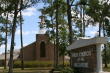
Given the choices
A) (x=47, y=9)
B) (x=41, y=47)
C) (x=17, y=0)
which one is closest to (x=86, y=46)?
(x=17, y=0)

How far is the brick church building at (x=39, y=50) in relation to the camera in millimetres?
95875

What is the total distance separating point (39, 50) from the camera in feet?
315

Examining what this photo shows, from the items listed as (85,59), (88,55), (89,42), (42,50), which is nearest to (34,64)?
(42,50)

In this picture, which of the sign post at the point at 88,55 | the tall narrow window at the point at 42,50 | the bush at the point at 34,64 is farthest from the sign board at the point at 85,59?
the tall narrow window at the point at 42,50

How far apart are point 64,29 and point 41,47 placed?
33917 mm

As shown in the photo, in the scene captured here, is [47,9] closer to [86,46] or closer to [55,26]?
[55,26]

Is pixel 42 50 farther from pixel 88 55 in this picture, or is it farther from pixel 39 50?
pixel 88 55

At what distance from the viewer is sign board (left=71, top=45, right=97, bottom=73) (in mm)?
27391

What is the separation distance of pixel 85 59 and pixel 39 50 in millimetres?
66878

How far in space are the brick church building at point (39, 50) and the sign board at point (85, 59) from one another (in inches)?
2456

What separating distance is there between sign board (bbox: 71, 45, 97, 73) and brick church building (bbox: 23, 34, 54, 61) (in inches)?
2456

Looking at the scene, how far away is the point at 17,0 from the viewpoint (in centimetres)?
3997

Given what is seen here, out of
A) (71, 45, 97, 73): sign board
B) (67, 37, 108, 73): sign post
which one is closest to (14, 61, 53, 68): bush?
(67, 37, 108, 73): sign post

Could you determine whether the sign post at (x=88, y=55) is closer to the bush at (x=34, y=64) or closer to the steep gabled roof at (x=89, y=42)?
the steep gabled roof at (x=89, y=42)
